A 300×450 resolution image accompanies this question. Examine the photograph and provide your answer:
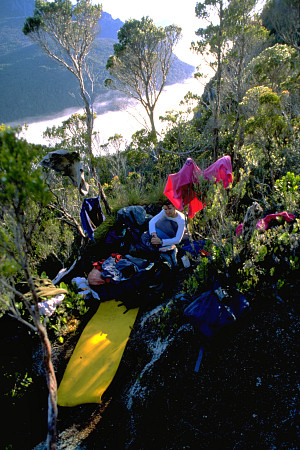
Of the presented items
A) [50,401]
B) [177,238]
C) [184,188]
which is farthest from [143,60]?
[50,401]

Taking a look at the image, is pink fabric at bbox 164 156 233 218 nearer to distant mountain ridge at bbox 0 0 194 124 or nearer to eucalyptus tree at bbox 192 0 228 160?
eucalyptus tree at bbox 192 0 228 160

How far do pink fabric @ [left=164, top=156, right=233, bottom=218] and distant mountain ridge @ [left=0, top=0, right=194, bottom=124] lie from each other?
60195mm

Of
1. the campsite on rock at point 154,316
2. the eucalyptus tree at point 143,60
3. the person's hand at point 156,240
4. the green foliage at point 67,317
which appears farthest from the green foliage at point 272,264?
the eucalyptus tree at point 143,60

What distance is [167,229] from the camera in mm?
4254

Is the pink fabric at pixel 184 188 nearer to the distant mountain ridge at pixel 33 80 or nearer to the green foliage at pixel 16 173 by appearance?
the green foliage at pixel 16 173

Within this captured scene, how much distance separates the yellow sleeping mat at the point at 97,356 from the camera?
110 inches

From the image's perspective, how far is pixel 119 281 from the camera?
373 centimetres

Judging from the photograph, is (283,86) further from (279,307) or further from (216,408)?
(216,408)

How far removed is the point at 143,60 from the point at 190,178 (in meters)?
13.2

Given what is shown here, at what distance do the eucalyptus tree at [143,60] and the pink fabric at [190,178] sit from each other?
1101 centimetres

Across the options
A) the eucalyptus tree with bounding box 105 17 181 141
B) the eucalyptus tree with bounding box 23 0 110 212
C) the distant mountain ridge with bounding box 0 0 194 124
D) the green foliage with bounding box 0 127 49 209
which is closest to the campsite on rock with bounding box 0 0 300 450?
the green foliage with bounding box 0 127 49 209

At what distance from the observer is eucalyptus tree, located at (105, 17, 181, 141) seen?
13.5 m

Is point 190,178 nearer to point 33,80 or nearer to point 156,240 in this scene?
point 156,240

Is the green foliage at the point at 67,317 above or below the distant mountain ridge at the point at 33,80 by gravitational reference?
below
